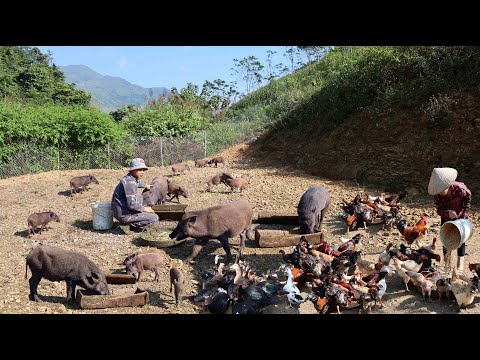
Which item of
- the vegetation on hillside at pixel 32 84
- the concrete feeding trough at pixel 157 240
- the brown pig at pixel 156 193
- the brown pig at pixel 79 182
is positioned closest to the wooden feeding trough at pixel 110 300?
the concrete feeding trough at pixel 157 240

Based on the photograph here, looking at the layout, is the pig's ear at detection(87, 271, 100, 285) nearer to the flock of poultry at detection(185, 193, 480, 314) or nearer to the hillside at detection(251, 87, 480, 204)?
the flock of poultry at detection(185, 193, 480, 314)

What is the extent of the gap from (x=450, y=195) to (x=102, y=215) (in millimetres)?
7100

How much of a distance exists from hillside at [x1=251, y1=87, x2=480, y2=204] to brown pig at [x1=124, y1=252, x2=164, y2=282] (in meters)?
8.51

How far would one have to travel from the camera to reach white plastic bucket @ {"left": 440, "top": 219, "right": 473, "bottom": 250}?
6398 millimetres

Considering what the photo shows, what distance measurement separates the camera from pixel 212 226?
26.6 ft

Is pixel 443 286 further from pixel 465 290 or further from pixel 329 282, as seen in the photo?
pixel 329 282

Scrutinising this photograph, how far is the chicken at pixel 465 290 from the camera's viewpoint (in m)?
5.58

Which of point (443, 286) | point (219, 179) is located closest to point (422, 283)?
point (443, 286)

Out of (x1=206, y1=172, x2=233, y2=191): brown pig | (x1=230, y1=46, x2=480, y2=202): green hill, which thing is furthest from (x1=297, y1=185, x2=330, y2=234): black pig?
(x1=230, y1=46, x2=480, y2=202): green hill

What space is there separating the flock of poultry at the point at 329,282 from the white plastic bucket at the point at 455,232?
0.98 feet

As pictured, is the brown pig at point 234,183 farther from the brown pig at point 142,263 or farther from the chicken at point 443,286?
the chicken at point 443,286
